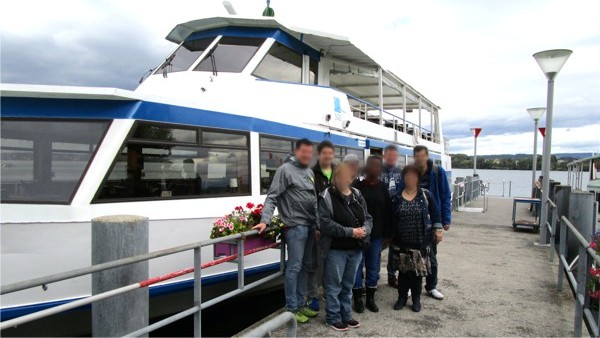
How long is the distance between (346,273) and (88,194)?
2573 mm

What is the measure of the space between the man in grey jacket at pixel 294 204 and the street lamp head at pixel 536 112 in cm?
1369

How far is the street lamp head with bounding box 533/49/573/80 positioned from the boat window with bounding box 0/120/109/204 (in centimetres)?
751

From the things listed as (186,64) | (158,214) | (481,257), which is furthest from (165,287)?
(481,257)

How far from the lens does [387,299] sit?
5.10 metres

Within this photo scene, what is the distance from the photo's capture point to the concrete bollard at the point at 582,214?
19.7 feet

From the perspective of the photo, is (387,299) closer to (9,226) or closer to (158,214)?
(158,214)

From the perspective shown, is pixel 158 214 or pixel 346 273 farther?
pixel 158 214

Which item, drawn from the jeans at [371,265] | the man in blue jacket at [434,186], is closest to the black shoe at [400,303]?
the jeans at [371,265]

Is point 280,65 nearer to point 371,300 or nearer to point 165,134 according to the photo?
point 165,134

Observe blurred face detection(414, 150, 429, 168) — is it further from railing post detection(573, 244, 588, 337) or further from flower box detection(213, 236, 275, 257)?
flower box detection(213, 236, 275, 257)

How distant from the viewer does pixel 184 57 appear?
7.60 m

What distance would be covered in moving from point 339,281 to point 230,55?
15.2 ft

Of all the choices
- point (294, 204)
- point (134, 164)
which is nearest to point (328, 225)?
point (294, 204)

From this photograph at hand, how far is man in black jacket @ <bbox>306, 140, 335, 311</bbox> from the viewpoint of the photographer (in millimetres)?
4449
